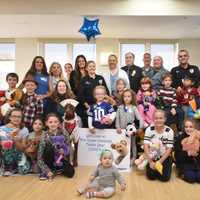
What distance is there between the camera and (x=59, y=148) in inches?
160

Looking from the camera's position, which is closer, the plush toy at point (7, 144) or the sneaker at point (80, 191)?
the sneaker at point (80, 191)

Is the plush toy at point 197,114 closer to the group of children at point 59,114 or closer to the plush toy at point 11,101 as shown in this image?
the group of children at point 59,114

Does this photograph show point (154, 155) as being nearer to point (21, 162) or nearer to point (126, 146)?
point (126, 146)

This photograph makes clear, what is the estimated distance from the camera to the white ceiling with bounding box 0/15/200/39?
816cm

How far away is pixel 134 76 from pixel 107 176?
8.10 feet

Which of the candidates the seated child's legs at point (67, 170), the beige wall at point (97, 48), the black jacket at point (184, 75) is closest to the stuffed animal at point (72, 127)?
the seated child's legs at point (67, 170)

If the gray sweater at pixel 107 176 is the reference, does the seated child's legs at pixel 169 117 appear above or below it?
above

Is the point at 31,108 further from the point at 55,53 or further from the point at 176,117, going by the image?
the point at 55,53

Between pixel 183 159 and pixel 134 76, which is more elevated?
pixel 134 76

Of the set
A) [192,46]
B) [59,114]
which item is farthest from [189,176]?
[192,46]

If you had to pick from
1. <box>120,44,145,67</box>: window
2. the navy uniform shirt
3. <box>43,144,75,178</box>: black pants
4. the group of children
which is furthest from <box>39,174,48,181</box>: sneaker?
<box>120,44,145,67</box>: window

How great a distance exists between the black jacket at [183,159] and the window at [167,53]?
284 inches

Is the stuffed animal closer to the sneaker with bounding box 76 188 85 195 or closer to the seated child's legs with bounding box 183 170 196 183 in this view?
the sneaker with bounding box 76 188 85 195

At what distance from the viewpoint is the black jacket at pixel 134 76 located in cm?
537
